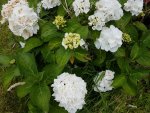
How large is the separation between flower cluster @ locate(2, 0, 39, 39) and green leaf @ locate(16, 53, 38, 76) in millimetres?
149

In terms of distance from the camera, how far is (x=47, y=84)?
2.54 metres

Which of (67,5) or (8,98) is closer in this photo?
(67,5)

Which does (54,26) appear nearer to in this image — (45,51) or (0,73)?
(45,51)

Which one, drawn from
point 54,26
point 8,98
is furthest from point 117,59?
point 8,98

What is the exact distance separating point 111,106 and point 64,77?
1.51 ft

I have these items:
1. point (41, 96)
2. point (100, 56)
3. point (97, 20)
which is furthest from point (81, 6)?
point (41, 96)

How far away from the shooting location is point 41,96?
8.07 feet

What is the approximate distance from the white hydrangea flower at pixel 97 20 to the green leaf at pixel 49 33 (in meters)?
0.20

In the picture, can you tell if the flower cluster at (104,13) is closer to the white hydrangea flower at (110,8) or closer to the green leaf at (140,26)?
the white hydrangea flower at (110,8)

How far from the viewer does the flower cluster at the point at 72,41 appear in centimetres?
241

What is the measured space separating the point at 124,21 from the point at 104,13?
0.23 meters

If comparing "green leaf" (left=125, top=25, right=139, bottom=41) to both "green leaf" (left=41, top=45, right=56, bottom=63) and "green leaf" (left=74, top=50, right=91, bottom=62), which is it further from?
"green leaf" (left=41, top=45, right=56, bottom=63)

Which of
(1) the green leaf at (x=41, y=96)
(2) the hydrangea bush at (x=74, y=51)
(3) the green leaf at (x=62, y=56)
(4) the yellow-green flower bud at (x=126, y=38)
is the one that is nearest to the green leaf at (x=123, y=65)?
(2) the hydrangea bush at (x=74, y=51)

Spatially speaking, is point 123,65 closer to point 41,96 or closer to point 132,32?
point 132,32
